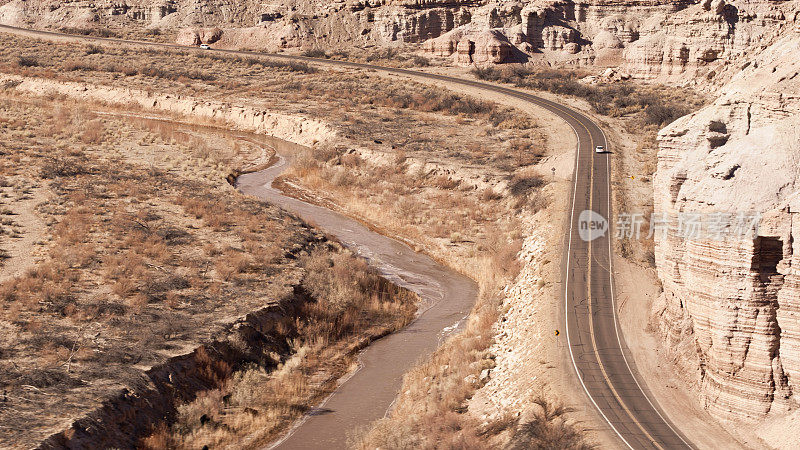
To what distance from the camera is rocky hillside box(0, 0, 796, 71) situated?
76.1 metres

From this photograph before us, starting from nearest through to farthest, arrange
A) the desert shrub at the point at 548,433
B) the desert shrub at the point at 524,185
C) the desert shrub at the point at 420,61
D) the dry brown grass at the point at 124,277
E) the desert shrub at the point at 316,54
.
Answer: the desert shrub at the point at 548,433
the dry brown grass at the point at 124,277
the desert shrub at the point at 524,185
the desert shrub at the point at 420,61
the desert shrub at the point at 316,54

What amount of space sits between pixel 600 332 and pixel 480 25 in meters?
79.2

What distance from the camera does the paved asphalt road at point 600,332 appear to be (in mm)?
23188

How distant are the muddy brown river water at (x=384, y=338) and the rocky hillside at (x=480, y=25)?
4206 centimetres

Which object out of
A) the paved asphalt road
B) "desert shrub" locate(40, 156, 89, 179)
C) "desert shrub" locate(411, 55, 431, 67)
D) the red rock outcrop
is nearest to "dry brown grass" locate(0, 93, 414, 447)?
"desert shrub" locate(40, 156, 89, 179)

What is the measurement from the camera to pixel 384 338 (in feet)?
114

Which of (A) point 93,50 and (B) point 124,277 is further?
(A) point 93,50

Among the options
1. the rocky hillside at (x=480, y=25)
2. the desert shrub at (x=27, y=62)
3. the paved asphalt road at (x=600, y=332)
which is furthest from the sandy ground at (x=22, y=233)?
the rocky hillside at (x=480, y=25)

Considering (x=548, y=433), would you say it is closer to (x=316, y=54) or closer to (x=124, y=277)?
(x=124, y=277)

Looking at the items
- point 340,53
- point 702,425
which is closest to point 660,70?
point 340,53

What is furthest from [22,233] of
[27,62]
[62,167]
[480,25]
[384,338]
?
[480,25]

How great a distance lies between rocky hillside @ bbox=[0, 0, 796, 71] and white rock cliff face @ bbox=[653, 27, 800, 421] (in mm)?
44527

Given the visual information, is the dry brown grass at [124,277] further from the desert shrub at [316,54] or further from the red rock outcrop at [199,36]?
the red rock outcrop at [199,36]

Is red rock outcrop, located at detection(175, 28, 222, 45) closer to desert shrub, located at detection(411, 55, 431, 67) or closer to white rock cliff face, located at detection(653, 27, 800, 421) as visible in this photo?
desert shrub, located at detection(411, 55, 431, 67)
